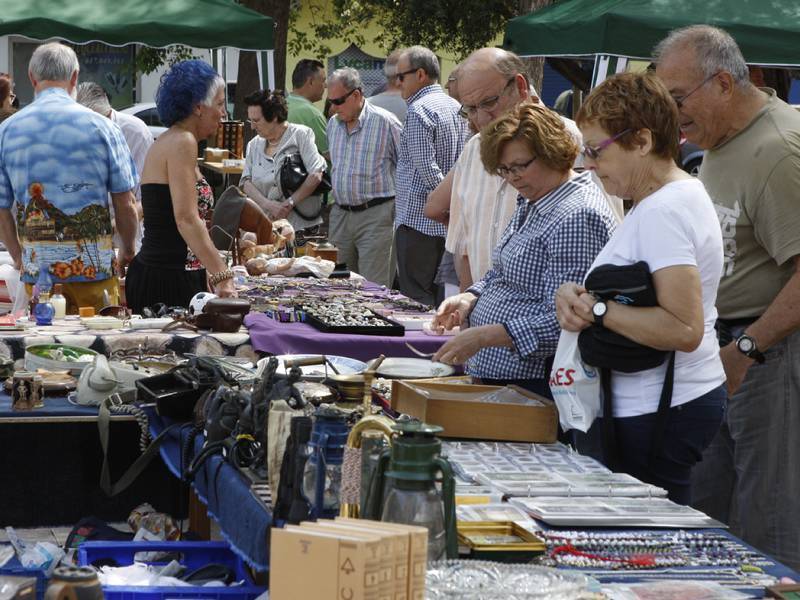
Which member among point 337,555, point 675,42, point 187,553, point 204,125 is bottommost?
point 187,553

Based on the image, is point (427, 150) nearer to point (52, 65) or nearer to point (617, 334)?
point (52, 65)

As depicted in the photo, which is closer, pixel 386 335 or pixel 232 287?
pixel 386 335

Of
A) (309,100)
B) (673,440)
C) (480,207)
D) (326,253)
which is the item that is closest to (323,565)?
(673,440)

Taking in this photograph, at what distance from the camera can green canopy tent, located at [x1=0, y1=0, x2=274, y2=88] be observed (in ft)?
27.6

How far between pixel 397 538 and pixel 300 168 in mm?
6689

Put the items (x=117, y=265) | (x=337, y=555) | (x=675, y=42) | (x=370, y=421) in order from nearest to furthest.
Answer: (x=337, y=555) < (x=370, y=421) < (x=675, y=42) < (x=117, y=265)

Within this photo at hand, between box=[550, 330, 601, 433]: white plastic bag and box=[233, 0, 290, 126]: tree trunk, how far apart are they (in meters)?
11.0

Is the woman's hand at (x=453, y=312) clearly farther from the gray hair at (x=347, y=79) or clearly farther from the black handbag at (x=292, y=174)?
the black handbag at (x=292, y=174)

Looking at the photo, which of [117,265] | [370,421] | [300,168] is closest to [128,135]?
[300,168]

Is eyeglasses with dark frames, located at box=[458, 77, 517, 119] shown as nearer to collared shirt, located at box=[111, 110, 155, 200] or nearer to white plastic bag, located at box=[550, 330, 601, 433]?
white plastic bag, located at box=[550, 330, 601, 433]

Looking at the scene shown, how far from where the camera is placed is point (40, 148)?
4.86 metres

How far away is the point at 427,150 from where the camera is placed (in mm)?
6863

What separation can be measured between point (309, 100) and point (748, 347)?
717 cm

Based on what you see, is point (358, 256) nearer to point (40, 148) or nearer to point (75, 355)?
point (40, 148)
